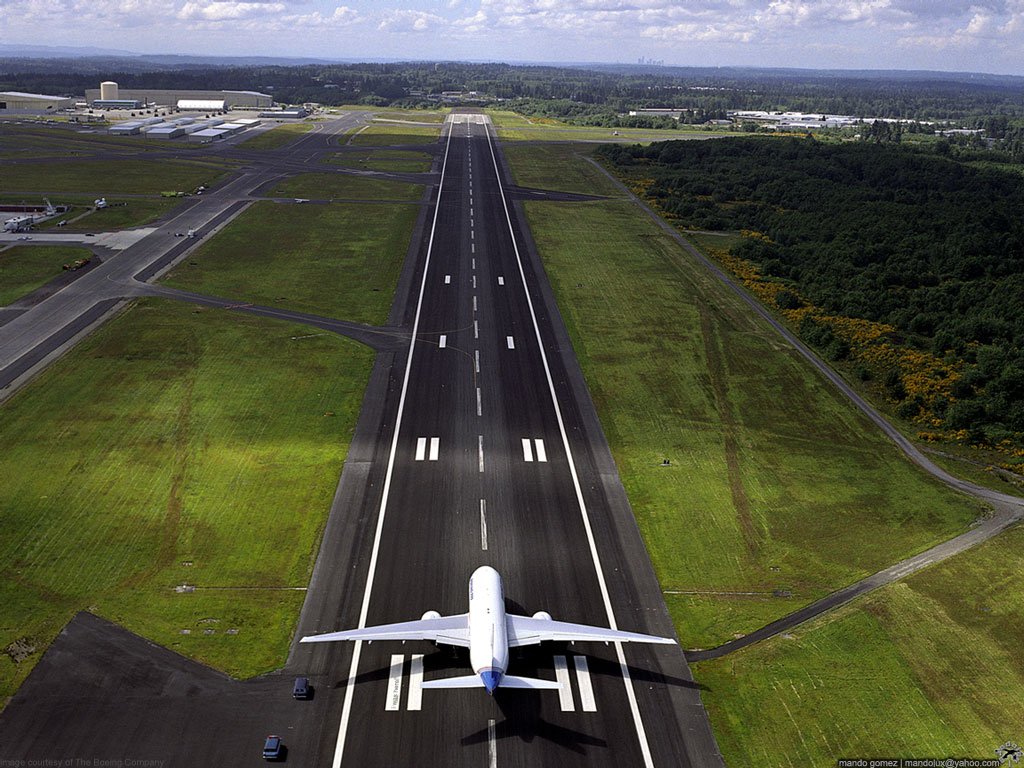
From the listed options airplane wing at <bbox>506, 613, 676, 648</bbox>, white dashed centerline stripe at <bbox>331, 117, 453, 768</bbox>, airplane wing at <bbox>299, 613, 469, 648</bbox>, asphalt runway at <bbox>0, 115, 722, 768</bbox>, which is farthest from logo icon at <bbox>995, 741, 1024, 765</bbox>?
white dashed centerline stripe at <bbox>331, 117, 453, 768</bbox>

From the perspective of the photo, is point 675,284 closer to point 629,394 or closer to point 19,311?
point 629,394

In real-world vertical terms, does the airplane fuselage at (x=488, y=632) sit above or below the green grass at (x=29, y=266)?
below

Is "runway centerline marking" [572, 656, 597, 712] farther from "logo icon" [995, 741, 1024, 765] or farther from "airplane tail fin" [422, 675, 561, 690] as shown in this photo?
"logo icon" [995, 741, 1024, 765]

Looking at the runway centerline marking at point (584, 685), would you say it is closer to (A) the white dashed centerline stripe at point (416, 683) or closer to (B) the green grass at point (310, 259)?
(A) the white dashed centerline stripe at point (416, 683)

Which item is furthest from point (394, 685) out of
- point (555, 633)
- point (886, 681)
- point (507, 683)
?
point (886, 681)

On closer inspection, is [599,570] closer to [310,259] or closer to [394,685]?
[394,685]

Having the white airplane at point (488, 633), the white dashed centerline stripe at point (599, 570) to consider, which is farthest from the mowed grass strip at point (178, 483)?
the white dashed centerline stripe at point (599, 570)
